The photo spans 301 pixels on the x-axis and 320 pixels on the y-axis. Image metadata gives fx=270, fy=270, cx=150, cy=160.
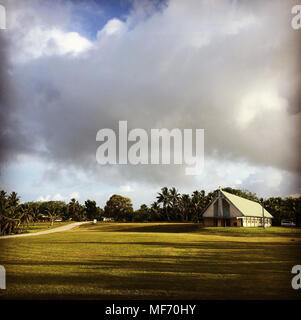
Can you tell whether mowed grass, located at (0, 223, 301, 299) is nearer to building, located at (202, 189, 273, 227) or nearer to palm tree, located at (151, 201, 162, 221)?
building, located at (202, 189, 273, 227)

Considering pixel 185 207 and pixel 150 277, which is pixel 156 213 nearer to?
pixel 185 207

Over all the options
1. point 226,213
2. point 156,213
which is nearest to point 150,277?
point 226,213

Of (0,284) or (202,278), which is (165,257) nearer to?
(202,278)

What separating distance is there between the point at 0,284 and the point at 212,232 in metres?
31.7

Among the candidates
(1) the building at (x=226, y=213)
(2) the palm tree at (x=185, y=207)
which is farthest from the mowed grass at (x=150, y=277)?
(2) the palm tree at (x=185, y=207)

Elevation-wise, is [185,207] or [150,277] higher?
[150,277]

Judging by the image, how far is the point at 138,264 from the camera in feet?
41.8

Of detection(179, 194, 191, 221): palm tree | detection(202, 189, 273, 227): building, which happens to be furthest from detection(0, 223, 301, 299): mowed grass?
detection(179, 194, 191, 221): palm tree

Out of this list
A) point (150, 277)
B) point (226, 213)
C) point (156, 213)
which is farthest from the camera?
point (156, 213)

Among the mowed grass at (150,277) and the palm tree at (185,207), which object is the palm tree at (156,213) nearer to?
the palm tree at (185,207)

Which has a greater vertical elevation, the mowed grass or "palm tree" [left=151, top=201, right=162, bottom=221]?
the mowed grass

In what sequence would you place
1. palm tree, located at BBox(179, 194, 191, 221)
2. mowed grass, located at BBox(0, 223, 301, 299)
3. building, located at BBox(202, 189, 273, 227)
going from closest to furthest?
mowed grass, located at BBox(0, 223, 301, 299)
building, located at BBox(202, 189, 273, 227)
palm tree, located at BBox(179, 194, 191, 221)

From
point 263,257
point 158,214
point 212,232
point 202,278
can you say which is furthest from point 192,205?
point 202,278
